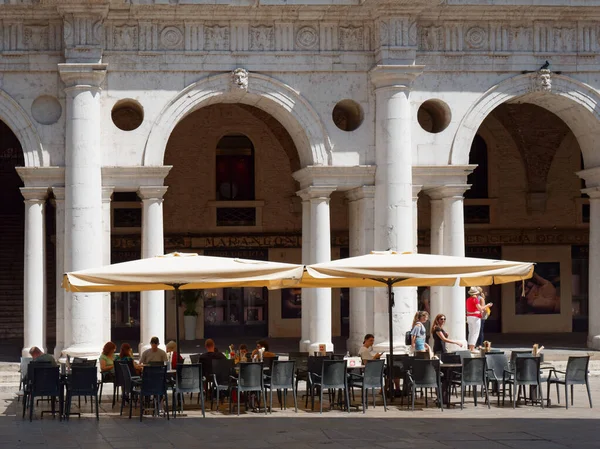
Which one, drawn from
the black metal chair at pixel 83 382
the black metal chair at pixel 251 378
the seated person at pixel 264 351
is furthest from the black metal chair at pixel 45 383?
the seated person at pixel 264 351

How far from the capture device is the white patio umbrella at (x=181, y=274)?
1844cm

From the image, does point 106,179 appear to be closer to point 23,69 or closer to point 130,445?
point 23,69

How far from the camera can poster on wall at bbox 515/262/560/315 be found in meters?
34.7

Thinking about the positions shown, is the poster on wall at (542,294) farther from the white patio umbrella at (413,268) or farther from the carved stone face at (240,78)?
the white patio umbrella at (413,268)

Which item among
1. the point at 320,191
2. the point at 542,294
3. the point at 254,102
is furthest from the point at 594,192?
the point at 254,102

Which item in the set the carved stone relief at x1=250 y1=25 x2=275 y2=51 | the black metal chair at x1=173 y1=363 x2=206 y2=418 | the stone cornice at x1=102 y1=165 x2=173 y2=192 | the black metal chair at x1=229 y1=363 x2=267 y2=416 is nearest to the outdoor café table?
the black metal chair at x1=229 y1=363 x2=267 y2=416

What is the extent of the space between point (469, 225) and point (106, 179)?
12740 mm

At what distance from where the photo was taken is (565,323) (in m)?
34.8

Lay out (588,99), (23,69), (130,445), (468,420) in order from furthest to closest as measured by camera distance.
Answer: (588,99), (23,69), (468,420), (130,445)

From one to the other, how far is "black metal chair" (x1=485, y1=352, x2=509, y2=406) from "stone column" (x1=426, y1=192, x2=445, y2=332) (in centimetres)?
580

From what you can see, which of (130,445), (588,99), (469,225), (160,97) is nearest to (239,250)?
(469,225)

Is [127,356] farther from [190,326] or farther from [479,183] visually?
[479,183]

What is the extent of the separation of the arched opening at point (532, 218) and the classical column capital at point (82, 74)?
43.3 feet

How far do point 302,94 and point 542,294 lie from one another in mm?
12333
